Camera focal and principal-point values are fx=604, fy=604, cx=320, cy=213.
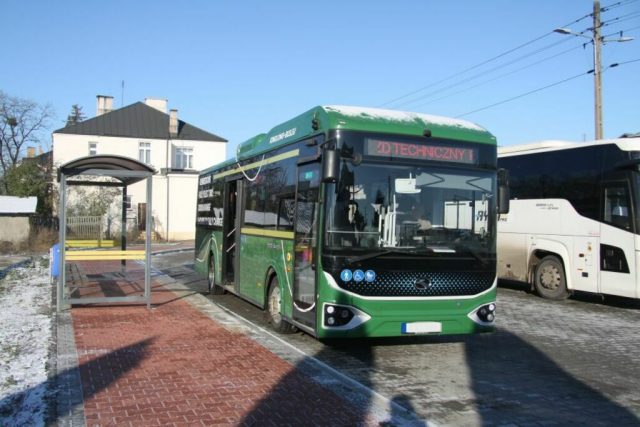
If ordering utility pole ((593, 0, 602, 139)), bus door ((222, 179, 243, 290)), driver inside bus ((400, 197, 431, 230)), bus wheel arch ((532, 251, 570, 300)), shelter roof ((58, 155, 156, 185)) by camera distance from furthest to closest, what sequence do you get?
utility pole ((593, 0, 602, 139)) < bus wheel arch ((532, 251, 570, 300)) < bus door ((222, 179, 243, 290)) < shelter roof ((58, 155, 156, 185)) < driver inside bus ((400, 197, 431, 230))

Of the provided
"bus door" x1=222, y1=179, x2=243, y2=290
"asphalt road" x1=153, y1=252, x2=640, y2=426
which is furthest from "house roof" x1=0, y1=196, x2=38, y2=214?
"asphalt road" x1=153, y1=252, x2=640, y2=426

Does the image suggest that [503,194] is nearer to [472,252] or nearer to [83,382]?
[472,252]

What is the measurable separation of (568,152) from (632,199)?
2315mm

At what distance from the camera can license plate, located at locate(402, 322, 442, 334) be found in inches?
303

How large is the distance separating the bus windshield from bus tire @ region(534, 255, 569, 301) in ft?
23.9

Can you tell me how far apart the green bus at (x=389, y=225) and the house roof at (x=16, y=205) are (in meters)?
26.1

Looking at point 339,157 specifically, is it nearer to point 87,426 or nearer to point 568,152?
point 87,426

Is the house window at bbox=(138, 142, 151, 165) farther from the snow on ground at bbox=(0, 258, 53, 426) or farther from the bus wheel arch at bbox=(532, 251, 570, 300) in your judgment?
the bus wheel arch at bbox=(532, 251, 570, 300)

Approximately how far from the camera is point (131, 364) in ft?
24.0

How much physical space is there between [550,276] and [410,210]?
8.61 m

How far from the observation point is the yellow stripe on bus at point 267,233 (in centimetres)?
886

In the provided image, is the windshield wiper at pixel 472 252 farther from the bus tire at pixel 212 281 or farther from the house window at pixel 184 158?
the house window at pixel 184 158

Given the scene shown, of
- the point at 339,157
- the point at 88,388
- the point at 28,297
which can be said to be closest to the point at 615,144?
the point at 339,157

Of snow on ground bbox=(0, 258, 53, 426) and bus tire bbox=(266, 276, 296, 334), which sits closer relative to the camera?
snow on ground bbox=(0, 258, 53, 426)
